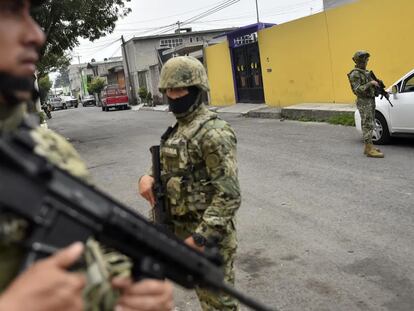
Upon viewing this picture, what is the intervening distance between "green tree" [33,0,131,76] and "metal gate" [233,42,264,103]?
500cm

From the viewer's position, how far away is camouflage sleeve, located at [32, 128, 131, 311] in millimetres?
1182

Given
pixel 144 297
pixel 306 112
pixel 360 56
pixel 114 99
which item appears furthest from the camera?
pixel 114 99

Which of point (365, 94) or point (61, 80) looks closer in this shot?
point (365, 94)

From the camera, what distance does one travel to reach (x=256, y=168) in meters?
7.82

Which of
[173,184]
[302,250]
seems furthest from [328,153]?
[173,184]

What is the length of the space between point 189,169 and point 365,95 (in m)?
6.07

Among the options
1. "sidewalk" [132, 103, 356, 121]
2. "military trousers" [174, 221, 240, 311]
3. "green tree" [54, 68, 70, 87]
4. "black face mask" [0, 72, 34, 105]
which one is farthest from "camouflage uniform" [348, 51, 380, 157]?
"green tree" [54, 68, 70, 87]

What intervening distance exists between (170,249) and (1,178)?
435mm

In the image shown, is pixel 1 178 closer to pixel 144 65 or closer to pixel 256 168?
pixel 256 168

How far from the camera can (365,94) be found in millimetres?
7883

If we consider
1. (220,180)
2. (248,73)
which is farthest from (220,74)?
(220,180)

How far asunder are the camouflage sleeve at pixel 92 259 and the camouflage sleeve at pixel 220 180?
3.17ft

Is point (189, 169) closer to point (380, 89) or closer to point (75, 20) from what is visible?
point (380, 89)

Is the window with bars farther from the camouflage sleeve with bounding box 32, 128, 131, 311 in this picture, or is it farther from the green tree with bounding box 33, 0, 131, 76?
the camouflage sleeve with bounding box 32, 128, 131, 311
